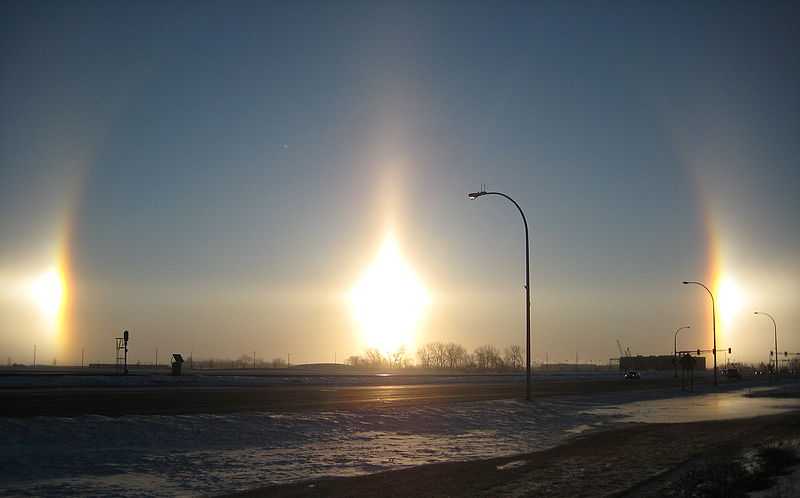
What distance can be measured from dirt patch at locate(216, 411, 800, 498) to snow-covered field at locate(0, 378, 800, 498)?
1.23 meters

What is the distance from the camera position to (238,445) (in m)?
20.6

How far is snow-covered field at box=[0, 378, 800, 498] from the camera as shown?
580 inches

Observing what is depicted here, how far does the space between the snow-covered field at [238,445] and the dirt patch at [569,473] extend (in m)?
1.23

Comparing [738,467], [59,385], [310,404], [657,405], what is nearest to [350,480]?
[738,467]

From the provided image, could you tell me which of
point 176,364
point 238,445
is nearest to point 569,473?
point 238,445

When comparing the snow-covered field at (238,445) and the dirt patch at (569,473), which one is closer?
the dirt patch at (569,473)

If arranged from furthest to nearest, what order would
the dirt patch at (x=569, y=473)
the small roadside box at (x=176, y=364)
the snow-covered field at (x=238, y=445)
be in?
the small roadside box at (x=176, y=364) < the snow-covered field at (x=238, y=445) < the dirt patch at (x=569, y=473)

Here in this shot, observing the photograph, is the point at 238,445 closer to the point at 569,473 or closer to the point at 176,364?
the point at 569,473

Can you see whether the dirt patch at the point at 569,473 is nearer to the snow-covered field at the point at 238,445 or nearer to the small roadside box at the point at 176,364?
the snow-covered field at the point at 238,445

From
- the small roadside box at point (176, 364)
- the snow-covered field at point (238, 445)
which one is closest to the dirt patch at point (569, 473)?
the snow-covered field at point (238, 445)

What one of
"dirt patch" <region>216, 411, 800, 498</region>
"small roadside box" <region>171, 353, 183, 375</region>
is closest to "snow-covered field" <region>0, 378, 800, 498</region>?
"dirt patch" <region>216, 411, 800, 498</region>

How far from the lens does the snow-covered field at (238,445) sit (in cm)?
1473

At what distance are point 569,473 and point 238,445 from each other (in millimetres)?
10006

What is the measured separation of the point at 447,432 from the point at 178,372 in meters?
49.6
